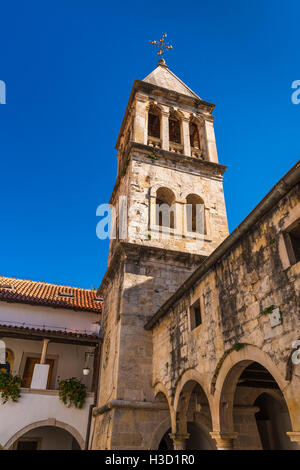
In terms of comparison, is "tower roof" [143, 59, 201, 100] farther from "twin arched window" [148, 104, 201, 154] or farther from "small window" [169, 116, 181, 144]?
"small window" [169, 116, 181, 144]

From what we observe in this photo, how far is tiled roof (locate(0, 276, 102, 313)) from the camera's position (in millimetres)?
15342

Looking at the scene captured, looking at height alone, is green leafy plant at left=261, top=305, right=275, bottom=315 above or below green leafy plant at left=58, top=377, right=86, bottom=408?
below

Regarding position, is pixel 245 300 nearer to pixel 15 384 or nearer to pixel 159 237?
pixel 159 237

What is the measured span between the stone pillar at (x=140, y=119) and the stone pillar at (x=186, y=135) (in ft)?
6.46

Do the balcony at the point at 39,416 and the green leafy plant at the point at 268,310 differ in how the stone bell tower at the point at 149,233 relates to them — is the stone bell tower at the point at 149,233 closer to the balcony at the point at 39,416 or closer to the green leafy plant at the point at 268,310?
the balcony at the point at 39,416

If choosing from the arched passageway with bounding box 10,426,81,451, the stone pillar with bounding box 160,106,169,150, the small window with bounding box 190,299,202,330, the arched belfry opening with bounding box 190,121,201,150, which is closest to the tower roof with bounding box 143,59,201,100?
the arched belfry opening with bounding box 190,121,201,150

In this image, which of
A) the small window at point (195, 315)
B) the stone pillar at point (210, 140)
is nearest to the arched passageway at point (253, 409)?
the small window at point (195, 315)

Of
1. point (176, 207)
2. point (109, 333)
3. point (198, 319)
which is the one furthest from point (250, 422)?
point (176, 207)

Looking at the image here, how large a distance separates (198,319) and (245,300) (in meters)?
2.76

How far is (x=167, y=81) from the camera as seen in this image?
18859 millimetres

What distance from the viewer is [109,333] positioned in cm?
1255

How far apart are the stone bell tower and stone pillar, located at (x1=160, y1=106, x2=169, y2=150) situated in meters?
0.05

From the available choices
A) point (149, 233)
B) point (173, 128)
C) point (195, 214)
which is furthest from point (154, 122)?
point (149, 233)

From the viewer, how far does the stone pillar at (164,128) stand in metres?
15.5
